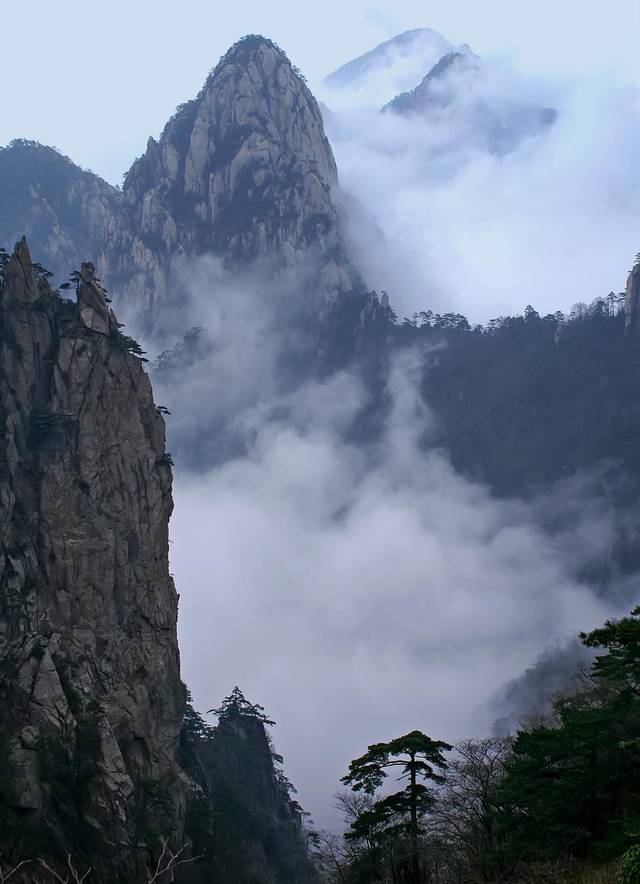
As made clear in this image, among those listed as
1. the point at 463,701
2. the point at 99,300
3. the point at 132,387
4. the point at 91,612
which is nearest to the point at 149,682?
the point at 91,612

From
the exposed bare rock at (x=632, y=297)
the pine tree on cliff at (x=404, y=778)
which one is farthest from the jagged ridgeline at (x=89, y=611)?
the exposed bare rock at (x=632, y=297)

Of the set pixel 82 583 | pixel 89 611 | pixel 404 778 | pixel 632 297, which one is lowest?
pixel 404 778

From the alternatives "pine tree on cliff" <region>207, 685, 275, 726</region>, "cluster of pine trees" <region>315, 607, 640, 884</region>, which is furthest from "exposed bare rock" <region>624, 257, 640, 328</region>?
"cluster of pine trees" <region>315, 607, 640, 884</region>

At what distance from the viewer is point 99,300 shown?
74.4 meters

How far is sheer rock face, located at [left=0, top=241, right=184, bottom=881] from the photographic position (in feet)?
186

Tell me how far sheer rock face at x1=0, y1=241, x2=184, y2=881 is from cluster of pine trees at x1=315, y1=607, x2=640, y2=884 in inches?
892

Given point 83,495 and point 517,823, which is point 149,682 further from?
point 517,823

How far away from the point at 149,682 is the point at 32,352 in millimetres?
28628

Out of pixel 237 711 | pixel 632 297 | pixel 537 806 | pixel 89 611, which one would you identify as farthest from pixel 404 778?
pixel 632 297

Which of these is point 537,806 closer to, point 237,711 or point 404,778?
point 404,778

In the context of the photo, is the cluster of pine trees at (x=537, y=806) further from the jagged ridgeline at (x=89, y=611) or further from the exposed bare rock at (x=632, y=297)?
the exposed bare rock at (x=632, y=297)

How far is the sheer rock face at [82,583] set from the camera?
56781 mm

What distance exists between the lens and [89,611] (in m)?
65.8

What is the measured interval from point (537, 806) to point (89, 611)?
4257 cm
